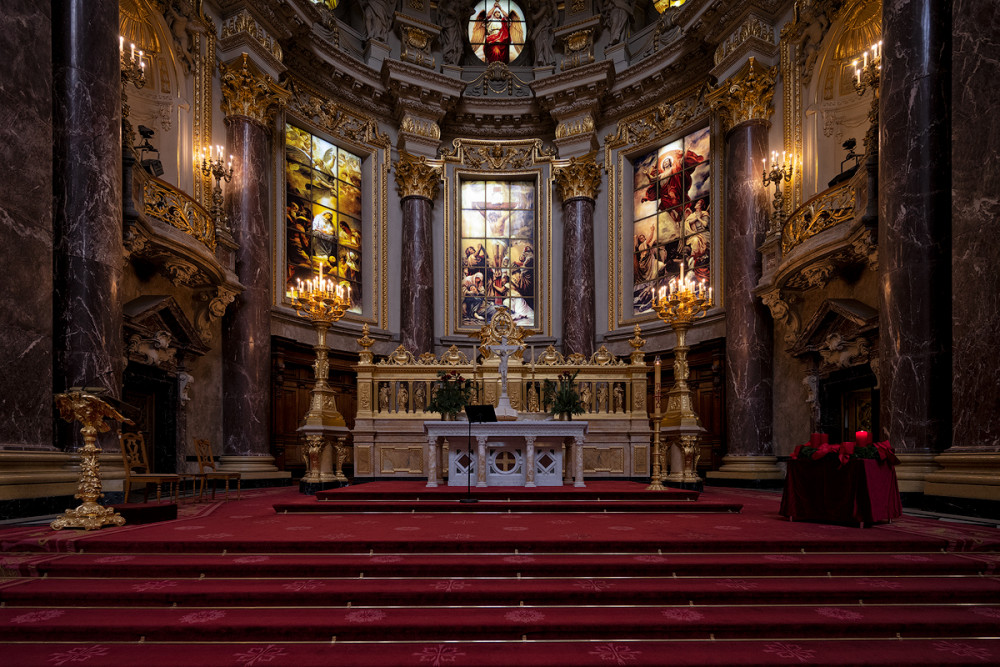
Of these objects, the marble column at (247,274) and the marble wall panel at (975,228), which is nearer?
the marble wall panel at (975,228)

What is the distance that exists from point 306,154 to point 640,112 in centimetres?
875

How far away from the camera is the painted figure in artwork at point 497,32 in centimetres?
1859

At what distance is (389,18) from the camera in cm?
1727

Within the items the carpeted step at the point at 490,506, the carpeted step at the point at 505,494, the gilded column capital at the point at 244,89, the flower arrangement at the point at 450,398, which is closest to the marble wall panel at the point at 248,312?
the gilded column capital at the point at 244,89

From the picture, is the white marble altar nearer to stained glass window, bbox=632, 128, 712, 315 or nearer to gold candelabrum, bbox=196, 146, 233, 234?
gold candelabrum, bbox=196, 146, 233, 234

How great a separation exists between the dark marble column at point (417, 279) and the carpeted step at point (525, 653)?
12.4 meters

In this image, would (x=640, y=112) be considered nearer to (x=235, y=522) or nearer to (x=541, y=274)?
(x=541, y=274)

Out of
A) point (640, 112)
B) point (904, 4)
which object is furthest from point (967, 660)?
point (640, 112)

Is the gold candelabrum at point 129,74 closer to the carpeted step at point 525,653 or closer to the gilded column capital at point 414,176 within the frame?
the gilded column capital at point 414,176

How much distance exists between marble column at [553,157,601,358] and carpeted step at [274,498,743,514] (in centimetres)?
870

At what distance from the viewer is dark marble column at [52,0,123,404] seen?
23.9ft

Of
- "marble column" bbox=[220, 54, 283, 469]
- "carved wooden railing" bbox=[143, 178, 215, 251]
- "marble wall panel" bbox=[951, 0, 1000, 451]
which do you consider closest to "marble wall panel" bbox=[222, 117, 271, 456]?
"marble column" bbox=[220, 54, 283, 469]

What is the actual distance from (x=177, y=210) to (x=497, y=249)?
9.31m

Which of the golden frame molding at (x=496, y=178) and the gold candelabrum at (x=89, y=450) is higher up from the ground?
the golden frame molding at (x=496, y=178)
